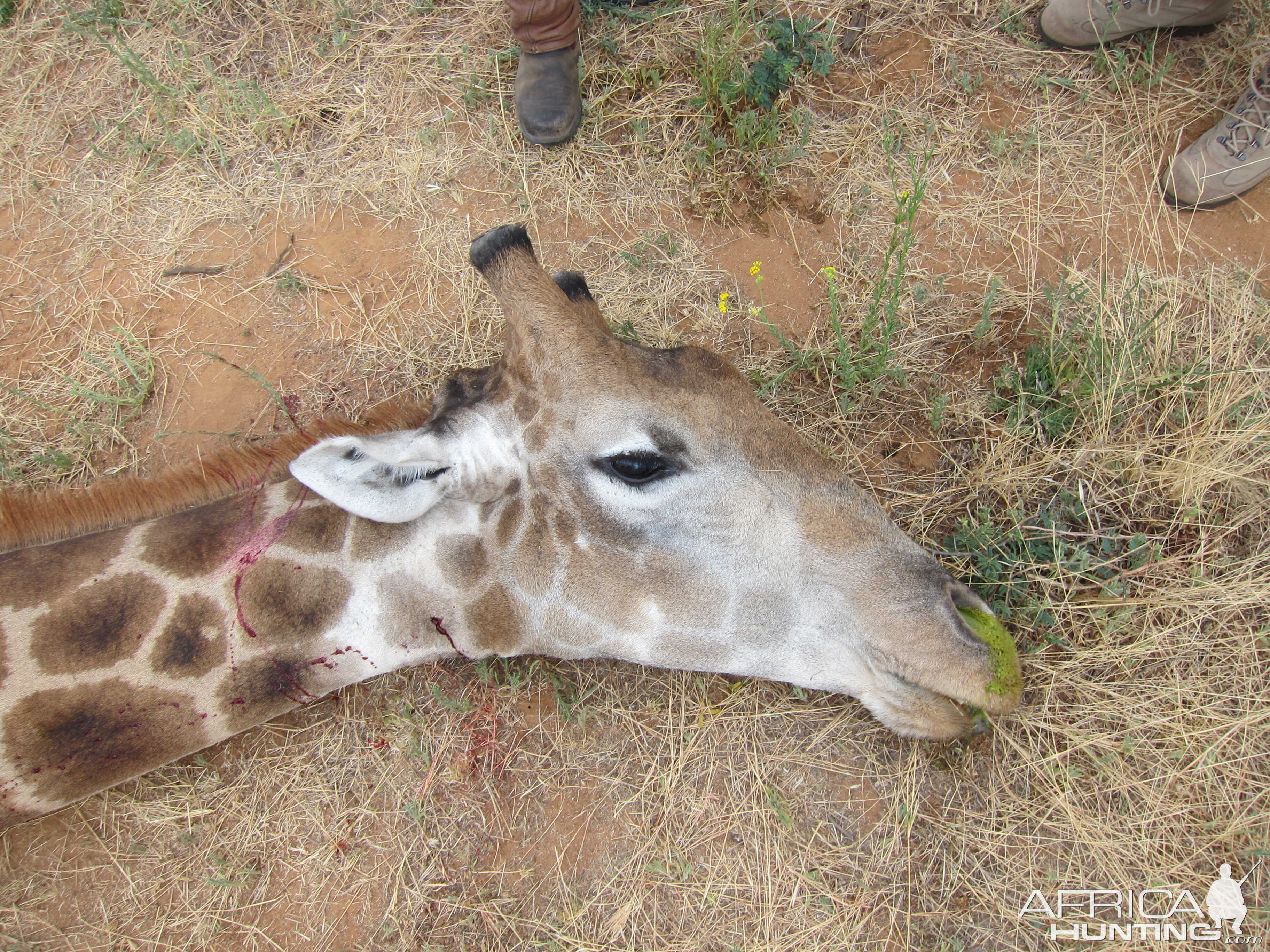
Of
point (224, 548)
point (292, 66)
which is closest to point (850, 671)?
point (224, 548)

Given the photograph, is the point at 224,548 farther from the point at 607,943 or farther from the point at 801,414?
the point at 801,414

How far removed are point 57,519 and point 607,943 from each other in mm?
2608

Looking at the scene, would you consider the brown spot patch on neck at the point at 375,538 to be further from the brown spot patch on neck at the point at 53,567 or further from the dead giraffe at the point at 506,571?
the brown spot patch on neck at the point at 53,567

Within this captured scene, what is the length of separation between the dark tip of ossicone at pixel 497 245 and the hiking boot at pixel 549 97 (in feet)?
5.51

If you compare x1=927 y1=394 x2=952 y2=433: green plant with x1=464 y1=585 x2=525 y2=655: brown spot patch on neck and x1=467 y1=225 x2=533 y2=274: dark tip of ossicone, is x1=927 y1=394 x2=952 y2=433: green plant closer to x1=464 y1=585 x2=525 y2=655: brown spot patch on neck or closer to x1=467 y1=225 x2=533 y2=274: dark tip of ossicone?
x1=467 y1=225 x2=533 y2=274: dark tip of ossicone

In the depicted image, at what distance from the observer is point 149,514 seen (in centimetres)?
279

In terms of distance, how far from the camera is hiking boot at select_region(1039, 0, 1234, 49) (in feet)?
12.5

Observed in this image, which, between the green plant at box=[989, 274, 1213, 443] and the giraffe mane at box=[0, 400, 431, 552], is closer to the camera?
the giraffe mane at box=[0, 400, 431, 552]

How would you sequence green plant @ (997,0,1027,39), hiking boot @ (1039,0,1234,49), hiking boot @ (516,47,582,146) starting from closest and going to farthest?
hiking boot @ (1039,0,1234,49), hiking boot @ (516,47,582,146), green plant @ (997,0,1027,39)

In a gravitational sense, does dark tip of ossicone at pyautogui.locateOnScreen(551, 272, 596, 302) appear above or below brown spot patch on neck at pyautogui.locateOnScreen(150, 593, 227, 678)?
above

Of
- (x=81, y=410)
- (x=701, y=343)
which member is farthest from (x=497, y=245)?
(x=81, y=410)

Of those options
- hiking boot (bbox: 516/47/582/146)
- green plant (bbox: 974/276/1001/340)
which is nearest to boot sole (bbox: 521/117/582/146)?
hiking boot (bbox: 516/47/582/146)

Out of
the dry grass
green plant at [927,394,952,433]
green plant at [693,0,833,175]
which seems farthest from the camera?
green plant at [693,0,833,175]

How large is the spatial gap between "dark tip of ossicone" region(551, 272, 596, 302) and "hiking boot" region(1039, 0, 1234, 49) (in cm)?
311
